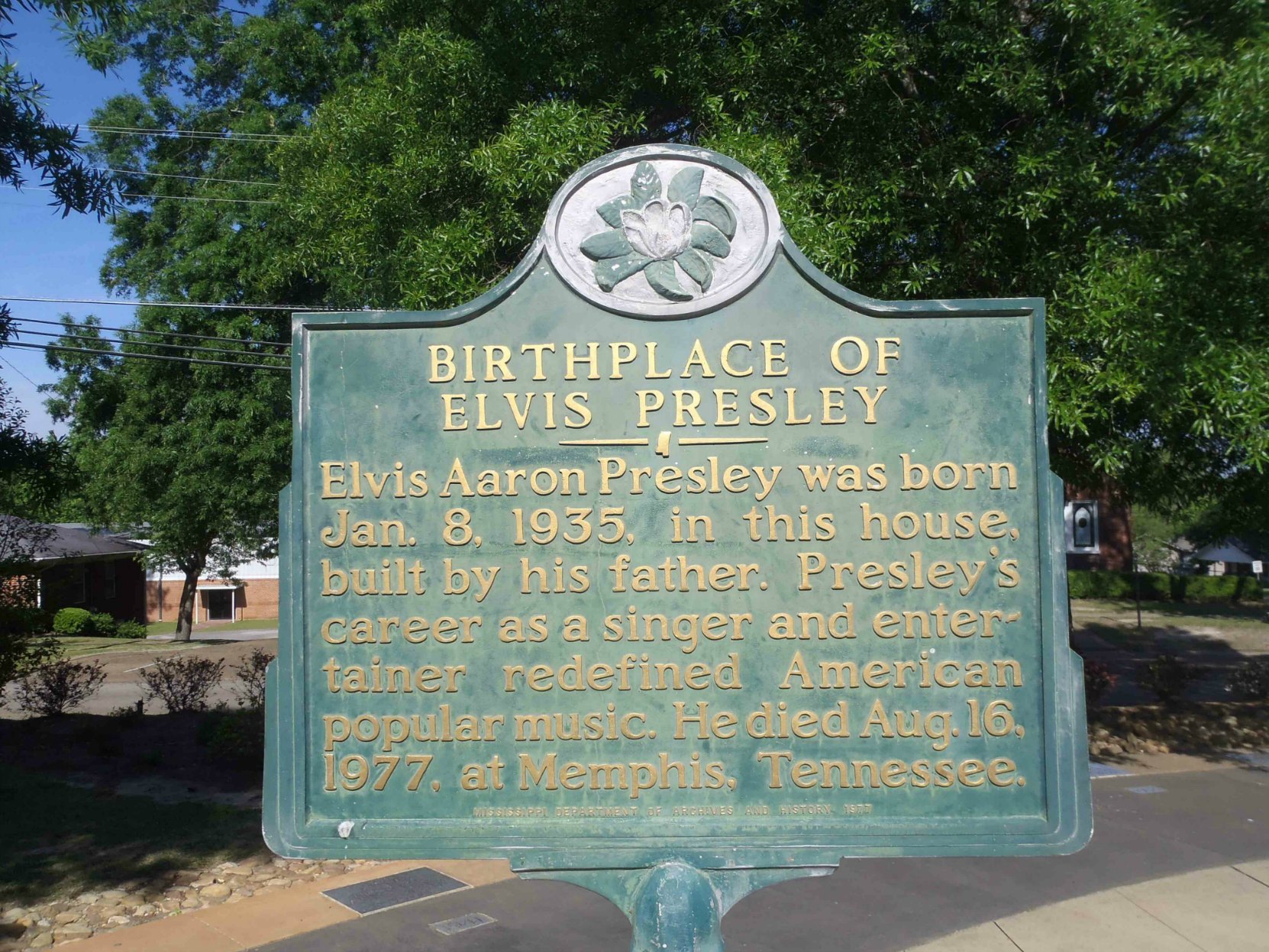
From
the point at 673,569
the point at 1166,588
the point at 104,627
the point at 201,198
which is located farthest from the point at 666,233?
the point at 1166,588

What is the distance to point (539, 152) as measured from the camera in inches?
257

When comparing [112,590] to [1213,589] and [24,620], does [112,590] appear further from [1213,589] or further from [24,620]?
[1213,589]

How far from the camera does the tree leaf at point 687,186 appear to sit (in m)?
3.03

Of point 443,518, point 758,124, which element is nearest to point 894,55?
point 758,124

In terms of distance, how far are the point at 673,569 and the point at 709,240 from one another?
1005 mm

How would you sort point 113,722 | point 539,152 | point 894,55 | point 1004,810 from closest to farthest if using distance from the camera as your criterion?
point 1004,810, point 539,152, point 894,55, point 113,722

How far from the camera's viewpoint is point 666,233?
304cm

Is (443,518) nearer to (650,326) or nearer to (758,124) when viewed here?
(650,326)

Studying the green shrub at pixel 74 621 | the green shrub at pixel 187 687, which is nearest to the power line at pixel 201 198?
the green shrub at pixel 187 687

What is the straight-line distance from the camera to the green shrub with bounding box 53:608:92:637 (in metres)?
28.4

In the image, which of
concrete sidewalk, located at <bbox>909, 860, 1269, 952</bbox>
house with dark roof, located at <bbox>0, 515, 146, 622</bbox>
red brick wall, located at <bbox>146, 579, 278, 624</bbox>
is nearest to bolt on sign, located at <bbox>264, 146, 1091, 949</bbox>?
concrete sidewalk, located at <bbox>909, 860, 1269, 952</bbox>

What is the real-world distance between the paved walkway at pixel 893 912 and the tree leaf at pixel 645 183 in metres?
4.34

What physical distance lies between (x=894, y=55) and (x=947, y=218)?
1.20 metres

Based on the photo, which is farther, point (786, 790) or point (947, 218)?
point (947, 218)
